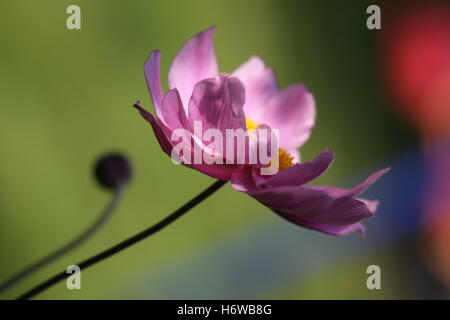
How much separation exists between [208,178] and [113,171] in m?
0.86

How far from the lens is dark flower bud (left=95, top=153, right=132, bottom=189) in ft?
1.94

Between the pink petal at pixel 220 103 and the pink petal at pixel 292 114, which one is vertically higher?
the pink petal at pixel 292 114

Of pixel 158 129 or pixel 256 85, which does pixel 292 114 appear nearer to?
pixel 256 85

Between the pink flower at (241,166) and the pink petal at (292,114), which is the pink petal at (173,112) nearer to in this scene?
the pink flower at (241,166)

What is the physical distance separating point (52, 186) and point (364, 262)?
0.93 m

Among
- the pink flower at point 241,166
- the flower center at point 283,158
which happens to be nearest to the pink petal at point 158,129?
the pink flower at point 241,166

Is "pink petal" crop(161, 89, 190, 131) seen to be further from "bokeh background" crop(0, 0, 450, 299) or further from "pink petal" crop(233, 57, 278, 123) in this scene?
"bokeh background" crop(0, 0, 450, 299)

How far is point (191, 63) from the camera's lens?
20.9 inches

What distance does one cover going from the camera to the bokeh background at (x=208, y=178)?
1121 mm

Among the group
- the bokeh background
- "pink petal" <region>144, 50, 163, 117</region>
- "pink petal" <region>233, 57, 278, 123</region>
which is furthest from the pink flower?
the bokeh background

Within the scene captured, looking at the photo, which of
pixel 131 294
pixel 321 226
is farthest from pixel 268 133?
pixel 131 294

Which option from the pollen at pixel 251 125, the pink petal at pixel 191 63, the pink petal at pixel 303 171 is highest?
the pink petal at pixel 191 63

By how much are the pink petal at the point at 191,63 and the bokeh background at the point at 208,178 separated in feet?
0.79
